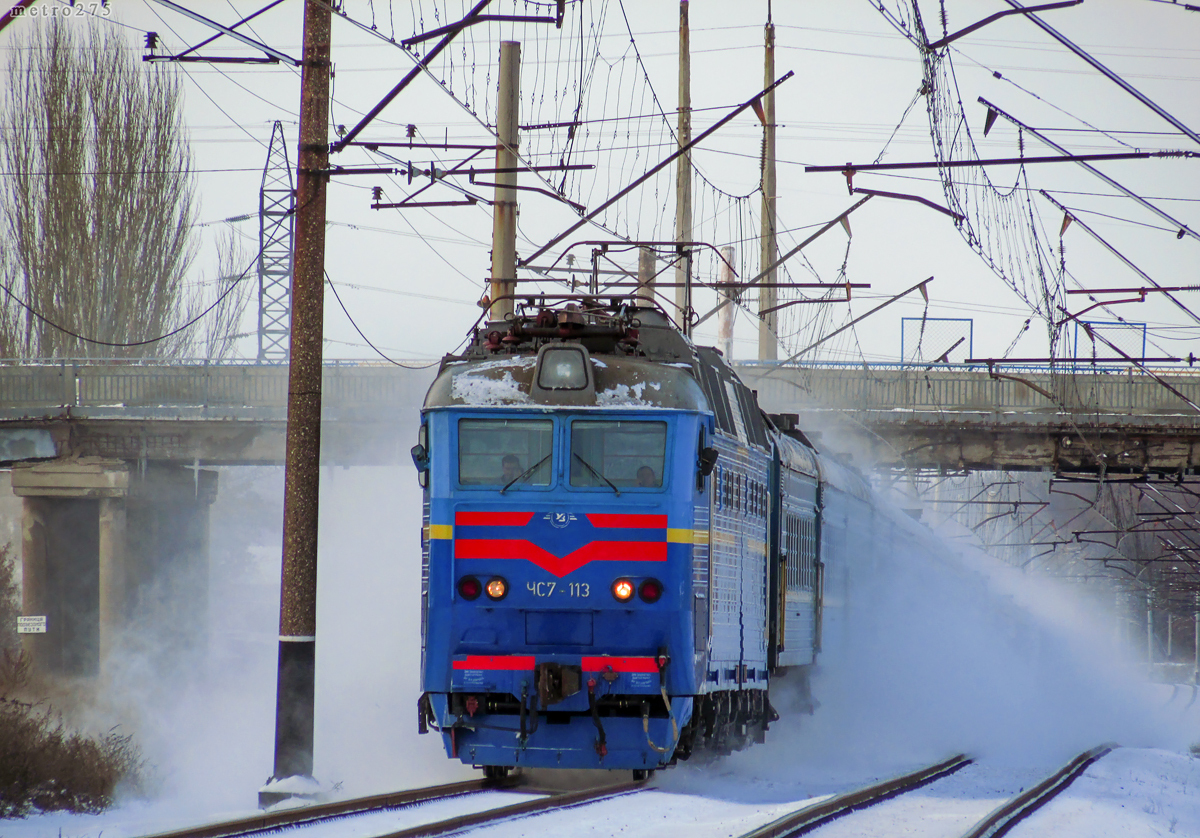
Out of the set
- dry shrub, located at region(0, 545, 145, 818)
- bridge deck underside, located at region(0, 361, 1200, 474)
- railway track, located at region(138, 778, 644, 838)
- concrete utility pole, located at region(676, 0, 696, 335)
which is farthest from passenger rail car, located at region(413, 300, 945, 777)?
bridge deck underside, located at region(0, 361, 1200, 474)

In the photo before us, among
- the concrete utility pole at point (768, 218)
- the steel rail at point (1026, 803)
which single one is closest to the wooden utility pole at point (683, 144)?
the concrete utility pole at point (768, 218)

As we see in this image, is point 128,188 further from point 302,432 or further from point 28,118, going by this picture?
point 302,432

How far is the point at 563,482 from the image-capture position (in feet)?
36.6

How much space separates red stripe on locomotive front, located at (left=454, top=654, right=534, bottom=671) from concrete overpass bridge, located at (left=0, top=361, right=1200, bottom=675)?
18088mm

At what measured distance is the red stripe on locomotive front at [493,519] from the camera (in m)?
11.1

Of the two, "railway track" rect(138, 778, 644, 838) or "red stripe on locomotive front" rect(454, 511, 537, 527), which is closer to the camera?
"railway track" rect(138, 778, 644, 838)

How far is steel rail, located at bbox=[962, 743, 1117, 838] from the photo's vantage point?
1072 centimetres

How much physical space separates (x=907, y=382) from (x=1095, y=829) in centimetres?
2381

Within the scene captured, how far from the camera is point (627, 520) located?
11.1 metres

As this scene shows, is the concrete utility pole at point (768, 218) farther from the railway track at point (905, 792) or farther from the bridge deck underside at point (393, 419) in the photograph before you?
the railway track at point (905, 792)

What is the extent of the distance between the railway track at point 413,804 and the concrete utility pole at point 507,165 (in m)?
8.09

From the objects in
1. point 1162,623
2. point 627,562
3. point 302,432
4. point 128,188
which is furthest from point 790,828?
point 1162,623

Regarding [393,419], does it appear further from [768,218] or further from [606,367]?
[606,367]

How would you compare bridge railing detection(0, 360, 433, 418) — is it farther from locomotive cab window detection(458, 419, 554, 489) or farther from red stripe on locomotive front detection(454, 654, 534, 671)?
red stripe on locomotive front detection(454, 654, 534, 671)
